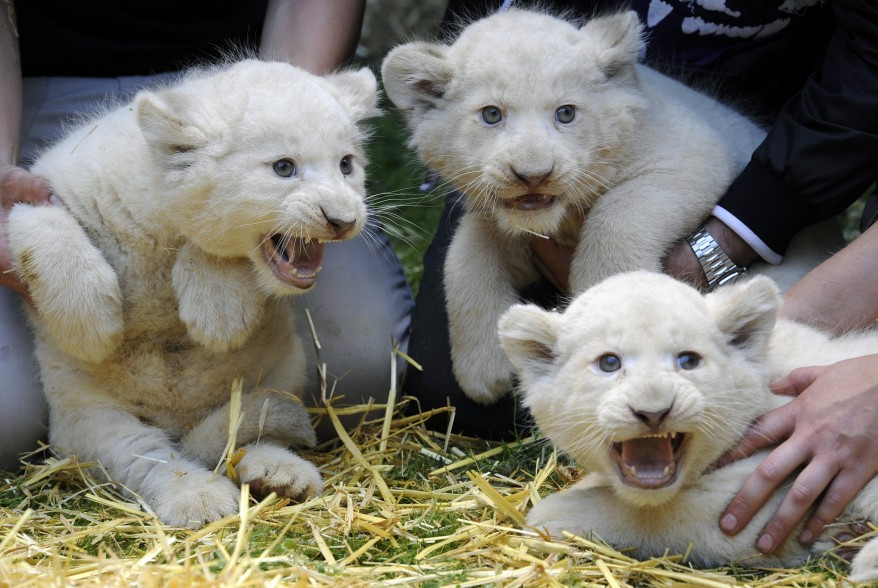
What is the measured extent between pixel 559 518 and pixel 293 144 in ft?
5.08

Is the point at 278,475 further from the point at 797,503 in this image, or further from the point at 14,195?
the point at 797,503

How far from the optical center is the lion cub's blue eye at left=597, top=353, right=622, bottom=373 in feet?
10.0

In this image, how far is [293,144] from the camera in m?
3.57

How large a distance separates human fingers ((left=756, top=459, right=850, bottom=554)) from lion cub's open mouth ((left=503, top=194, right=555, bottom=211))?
55.4 inches

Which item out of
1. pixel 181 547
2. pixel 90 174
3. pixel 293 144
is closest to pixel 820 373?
pixel 293 144

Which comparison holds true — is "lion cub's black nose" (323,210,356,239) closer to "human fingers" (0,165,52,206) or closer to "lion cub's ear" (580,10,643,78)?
"human fingers" (0,165,52,206)

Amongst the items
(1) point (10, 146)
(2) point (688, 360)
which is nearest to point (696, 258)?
(2) point (688, 360)

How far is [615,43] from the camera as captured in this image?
4.15 metres

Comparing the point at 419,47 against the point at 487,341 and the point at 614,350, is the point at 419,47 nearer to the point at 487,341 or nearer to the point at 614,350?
the point at 487,341

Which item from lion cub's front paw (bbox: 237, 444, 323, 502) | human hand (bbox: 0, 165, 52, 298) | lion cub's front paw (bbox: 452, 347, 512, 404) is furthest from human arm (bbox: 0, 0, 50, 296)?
lion cub's front paw (bbox: 452, 347, 512, 404)

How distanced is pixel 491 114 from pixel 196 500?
5.98 ft

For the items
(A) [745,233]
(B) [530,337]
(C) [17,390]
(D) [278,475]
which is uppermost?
(A) [745,233]

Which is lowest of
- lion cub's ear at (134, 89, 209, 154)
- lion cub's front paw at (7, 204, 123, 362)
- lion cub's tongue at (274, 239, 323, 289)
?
lion cub's front paw at (7, 204, 123, 362)

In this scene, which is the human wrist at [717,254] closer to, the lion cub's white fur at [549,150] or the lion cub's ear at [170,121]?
the lion cub's white fur at [549,150]
